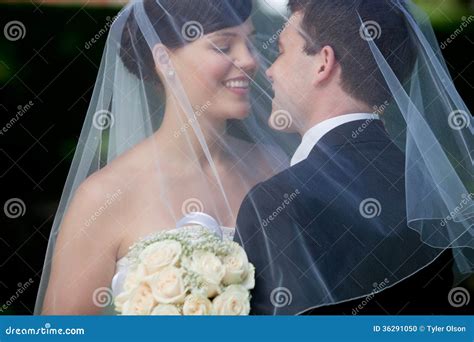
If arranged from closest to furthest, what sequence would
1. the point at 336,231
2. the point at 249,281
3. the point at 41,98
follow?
1. the point at 249,281
2. the point at 336,231
3. the point at 41,98

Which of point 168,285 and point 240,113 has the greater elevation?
point 240,113

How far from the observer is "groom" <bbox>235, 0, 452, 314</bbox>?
328 cm

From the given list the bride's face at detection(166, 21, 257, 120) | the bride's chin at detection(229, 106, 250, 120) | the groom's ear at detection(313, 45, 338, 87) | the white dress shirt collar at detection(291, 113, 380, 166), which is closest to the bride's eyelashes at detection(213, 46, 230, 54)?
the bride's face at detection(166, 21, 257, 120)

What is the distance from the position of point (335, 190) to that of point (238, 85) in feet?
1.92

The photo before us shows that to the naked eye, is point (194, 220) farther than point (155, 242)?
Yes

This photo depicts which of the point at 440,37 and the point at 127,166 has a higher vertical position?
the point at 440,37

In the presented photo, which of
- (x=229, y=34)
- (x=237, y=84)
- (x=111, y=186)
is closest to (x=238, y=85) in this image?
(x=237, y=84)

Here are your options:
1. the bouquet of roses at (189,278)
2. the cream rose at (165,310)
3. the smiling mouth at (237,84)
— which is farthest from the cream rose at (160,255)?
the smiling mouth at (237,84)

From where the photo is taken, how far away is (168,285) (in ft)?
10.0

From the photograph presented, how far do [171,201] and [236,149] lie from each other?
0.34 meters

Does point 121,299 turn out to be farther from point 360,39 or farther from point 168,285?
point 360,39
